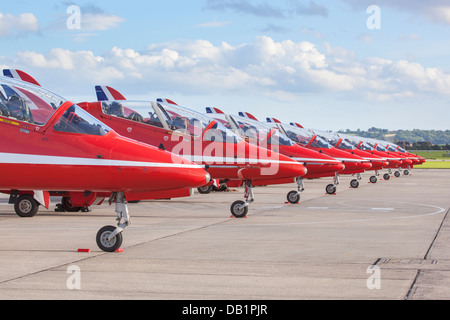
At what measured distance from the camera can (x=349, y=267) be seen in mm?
10016

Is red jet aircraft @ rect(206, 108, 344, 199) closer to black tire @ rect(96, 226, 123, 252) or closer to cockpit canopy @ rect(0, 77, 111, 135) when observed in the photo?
cockpit canopy @ rect(0, 77, 111, 135)

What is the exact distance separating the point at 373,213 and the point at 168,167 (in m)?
9.70

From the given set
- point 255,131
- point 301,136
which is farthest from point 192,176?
point 301,136

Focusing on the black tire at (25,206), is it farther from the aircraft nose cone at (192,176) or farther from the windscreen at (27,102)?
the aircraft nose cone at (192,176)

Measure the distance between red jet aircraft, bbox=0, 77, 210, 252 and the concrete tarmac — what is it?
107 centimetres

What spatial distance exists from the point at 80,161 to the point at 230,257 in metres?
2.87

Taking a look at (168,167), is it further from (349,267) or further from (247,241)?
(349,267)

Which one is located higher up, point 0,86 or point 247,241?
point 0,86

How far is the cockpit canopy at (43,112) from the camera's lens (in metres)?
11.5

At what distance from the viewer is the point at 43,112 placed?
1162cm

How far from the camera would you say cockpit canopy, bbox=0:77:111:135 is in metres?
11.5

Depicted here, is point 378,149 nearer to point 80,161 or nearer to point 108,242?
point 108,242
